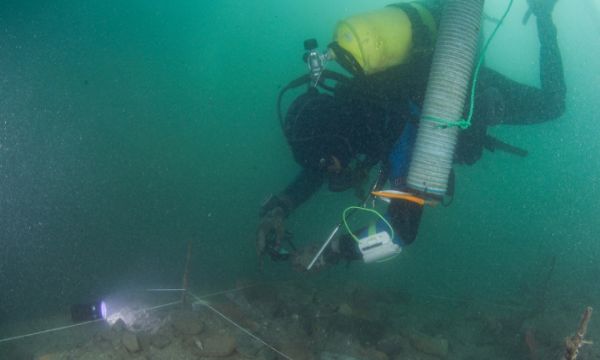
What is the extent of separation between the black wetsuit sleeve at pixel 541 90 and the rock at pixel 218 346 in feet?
12.2

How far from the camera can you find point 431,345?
4.91 meters

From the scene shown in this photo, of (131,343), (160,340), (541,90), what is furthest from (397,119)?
(131,343)

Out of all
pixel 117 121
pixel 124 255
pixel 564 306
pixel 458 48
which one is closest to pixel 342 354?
pixel 458 48

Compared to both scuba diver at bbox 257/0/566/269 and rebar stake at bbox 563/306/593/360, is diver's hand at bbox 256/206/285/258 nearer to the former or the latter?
scuba diver at bbox 257/0/566/269

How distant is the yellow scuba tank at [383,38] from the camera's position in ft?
10.9

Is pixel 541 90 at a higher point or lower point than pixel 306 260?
higher

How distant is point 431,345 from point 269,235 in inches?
106

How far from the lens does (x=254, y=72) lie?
33.1 metres

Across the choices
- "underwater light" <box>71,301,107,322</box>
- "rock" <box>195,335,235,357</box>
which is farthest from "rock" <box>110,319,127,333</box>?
"rock" <box>195,335,235,357</box>

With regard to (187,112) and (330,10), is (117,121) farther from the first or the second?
(330,10)

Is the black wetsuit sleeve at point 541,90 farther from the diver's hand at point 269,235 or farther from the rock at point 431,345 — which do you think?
the rock at point 431,345

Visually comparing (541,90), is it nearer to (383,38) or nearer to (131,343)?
(383,38)

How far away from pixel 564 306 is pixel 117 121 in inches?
1051

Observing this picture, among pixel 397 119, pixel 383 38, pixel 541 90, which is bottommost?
pixel 397 119
